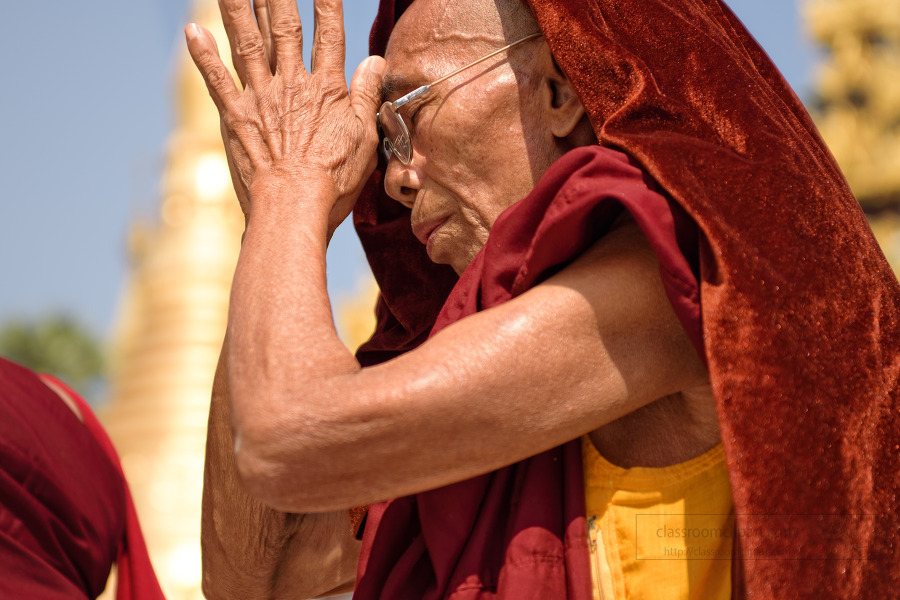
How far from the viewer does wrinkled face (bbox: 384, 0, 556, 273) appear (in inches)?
86.3

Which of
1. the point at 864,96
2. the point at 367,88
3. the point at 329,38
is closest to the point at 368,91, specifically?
the point at 367,88

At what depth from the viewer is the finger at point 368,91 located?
7.11ft

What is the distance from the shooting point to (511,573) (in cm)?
171

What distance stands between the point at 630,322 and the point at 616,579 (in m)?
0.46

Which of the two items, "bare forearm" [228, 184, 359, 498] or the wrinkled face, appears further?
the wrinkled face

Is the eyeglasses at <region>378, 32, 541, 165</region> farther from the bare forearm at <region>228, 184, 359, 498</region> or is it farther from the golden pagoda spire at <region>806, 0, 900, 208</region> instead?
the golden pagoda spire at <region>806, 0, 900, 208</region>

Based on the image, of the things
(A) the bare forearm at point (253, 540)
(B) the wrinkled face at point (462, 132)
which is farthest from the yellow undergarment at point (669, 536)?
(A) the bare forearm at point (253, 540)

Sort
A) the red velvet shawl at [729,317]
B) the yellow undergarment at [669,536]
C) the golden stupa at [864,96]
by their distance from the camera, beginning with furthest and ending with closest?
1. the golden stupa at [864,96]
2. the yellow undergarment at [669,536]
3. the red velvet shawl at [729,317]

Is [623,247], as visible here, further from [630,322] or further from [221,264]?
[221,264]

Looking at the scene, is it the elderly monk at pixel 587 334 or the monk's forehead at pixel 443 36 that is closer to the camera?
the elderly monk at pixel 587 334

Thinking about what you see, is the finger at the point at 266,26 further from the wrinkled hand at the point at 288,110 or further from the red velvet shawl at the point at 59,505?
the red velvet shawl at the point at 59,505

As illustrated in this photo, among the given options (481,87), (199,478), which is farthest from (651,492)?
(199,478)

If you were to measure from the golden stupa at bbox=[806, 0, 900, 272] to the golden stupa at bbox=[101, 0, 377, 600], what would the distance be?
6.97m

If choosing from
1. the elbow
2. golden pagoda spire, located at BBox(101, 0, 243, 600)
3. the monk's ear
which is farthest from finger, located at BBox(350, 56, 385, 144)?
golden pagoda spire, located at BBox(101, 0, 243, 600)
